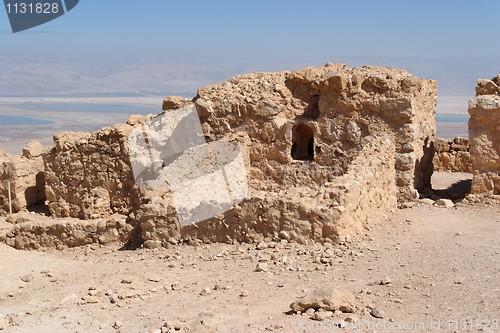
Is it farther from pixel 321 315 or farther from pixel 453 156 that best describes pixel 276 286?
pixel 453 156

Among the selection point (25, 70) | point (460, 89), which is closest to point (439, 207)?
point (460, 89)

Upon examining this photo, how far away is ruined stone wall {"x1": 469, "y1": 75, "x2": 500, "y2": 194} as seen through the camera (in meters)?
11.5

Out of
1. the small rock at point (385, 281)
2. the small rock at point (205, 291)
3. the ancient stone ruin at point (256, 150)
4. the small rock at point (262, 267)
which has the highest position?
the ancient stone ruin at point (256, 150)

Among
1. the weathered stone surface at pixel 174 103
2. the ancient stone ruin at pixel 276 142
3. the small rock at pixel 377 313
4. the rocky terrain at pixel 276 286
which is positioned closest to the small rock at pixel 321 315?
the rocky terrain at pixel 276 286

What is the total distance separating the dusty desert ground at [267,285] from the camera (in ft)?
20.8

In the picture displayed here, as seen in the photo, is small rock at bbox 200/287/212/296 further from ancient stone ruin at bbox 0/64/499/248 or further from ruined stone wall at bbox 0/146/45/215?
ruined stone wall at bbox 0/146/45/215

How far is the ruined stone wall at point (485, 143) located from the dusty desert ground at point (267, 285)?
1644 millimetres

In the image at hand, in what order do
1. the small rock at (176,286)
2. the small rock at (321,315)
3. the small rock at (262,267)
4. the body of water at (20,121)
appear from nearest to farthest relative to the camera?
the small rock at (321,315) < the small rock at (176,286) < the small rock at (262,267) < the body of water at (20,121)

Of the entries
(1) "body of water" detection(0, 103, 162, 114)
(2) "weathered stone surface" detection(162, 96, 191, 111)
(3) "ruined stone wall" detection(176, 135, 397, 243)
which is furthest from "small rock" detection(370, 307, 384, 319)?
(1) "body of water" detection(0, 103, 162, 114)

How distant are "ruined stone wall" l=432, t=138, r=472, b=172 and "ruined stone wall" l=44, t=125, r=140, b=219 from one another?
861cm

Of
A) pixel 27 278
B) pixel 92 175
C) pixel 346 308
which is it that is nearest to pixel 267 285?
pixel 346 308

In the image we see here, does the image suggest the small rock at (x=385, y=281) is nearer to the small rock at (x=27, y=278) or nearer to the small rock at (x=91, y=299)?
the small rock at (x=91, y=299)

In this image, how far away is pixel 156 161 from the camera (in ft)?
41.2

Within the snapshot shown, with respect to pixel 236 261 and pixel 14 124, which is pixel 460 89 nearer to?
pixel 14 124
